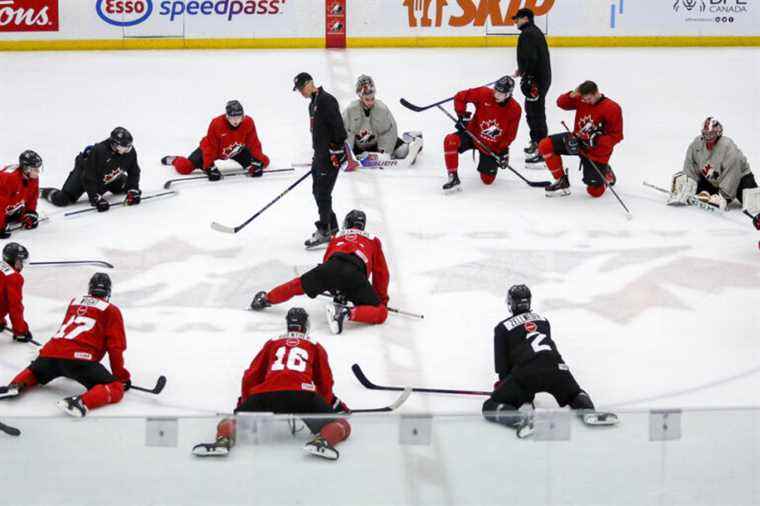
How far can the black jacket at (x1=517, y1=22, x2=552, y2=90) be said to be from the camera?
38.2 ft

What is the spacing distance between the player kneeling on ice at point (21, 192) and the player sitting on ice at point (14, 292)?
6.38 ft

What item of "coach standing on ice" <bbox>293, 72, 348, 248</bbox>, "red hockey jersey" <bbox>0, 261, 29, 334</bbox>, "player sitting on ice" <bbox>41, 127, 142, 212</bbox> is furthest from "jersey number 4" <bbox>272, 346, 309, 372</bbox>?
"player sitting on ice" <bbox>41, 127, 142, 212</bbox>

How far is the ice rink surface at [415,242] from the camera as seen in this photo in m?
7.61

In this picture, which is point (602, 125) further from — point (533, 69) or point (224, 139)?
point (224, 139)

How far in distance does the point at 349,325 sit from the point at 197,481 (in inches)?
118

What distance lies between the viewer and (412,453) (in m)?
5.27

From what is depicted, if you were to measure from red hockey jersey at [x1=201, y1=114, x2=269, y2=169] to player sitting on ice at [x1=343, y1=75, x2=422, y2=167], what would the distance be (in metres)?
0.78

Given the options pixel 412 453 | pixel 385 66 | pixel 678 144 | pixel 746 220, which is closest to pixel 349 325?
pixel 412 453

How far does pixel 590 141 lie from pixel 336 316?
3.66 meters

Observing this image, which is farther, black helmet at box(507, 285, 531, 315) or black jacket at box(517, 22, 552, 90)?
black jacket at box(517, 22, 552, 90)

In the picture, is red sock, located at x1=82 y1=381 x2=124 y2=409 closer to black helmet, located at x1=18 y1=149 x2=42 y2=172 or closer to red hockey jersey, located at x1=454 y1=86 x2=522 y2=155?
black helmet, located at x1=18 y1=149 x2=42 y2=172

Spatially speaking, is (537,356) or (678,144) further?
(678,144)

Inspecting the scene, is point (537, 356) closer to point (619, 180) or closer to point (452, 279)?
point (452, 279)

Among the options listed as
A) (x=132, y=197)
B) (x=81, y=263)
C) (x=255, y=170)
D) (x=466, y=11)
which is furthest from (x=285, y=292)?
(x=466, y=11)
